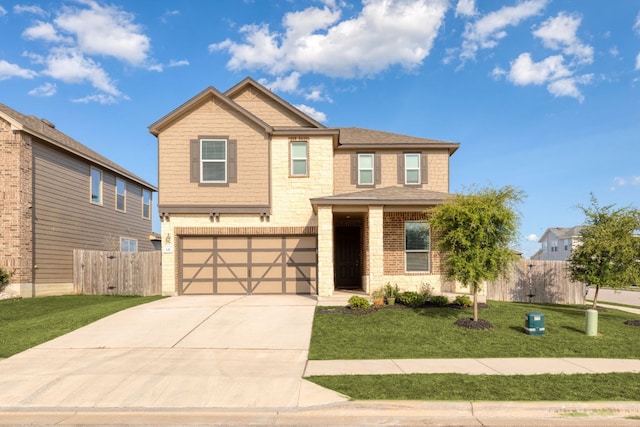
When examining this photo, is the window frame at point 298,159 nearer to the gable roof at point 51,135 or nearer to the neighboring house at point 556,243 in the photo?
the gable roof at point 51,135

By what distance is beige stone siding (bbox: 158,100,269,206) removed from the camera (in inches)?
651

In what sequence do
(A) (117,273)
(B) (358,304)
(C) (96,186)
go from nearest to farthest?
(B) (358,304) → (A) (117,273) → (C) (96,186)

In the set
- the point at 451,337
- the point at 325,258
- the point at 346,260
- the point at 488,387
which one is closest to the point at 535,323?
the point at 451,337

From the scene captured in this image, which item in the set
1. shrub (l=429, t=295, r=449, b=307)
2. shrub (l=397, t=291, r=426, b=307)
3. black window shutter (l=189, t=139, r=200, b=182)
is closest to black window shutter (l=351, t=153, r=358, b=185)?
shrub (l=397, t=291, r=426, b=307)

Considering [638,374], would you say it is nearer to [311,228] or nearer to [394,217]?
A: [394,217]

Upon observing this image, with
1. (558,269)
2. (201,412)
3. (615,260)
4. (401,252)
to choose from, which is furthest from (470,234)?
(558,269)

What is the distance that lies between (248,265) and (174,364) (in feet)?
28.9

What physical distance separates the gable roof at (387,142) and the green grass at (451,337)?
8.34 meters

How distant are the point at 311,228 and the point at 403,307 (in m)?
5.40

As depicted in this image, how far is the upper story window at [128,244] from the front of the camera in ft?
82.6

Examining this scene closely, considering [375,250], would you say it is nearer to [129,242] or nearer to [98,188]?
[98,188]

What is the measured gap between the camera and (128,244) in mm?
25953

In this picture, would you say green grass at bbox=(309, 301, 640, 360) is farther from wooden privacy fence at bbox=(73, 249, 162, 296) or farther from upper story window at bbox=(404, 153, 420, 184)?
wooden privacy fence at bbox=(73, 249, 162, 296)

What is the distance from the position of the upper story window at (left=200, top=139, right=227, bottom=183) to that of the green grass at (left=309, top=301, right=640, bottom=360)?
23.9ft
